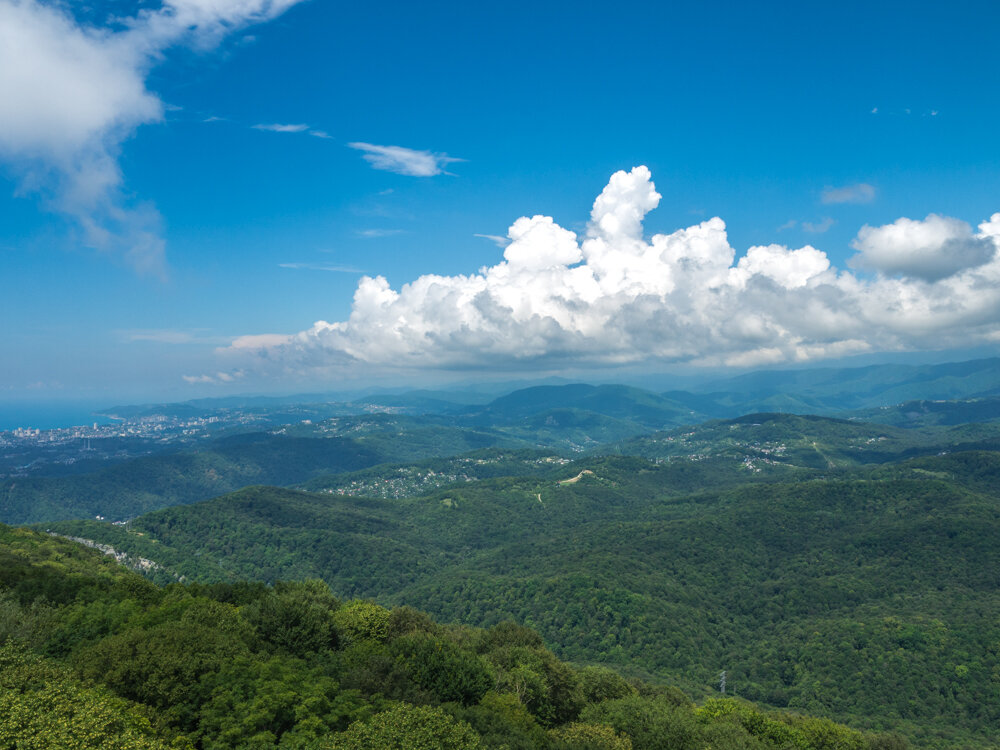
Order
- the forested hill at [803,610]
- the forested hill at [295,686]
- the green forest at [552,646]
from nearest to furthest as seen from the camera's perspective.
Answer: the forested hill at [295,686] < the green forest at [552,646] < the forested hill at [803,610]

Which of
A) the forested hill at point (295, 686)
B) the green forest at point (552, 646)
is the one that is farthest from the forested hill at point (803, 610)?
the forested hill at point (295, 686)

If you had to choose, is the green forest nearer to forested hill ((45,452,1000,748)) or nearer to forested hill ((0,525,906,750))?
forested hill ((0,525,906,750))

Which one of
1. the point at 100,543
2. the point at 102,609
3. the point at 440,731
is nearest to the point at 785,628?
the point at 440,731

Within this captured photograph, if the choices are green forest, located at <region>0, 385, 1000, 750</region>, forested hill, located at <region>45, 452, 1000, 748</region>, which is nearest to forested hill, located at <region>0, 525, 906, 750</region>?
green forest, located at <region>0, 385, 1000, 750</region>

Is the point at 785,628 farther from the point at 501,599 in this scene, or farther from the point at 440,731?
the point at 440,731

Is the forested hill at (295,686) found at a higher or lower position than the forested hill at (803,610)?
higher

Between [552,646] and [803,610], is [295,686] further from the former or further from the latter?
[803,610]

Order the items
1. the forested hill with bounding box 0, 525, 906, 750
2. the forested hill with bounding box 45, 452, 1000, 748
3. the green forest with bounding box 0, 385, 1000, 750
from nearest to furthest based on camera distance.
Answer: the forested hill with bounding box 0, 525, 906, 750 < the green forest with bounding box 0, 385, 1000, 750 < the forested hill with bounding box 45, 452, 1000, 748

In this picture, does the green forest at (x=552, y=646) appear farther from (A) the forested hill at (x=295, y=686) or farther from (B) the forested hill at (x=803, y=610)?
(B) the forested hill at (x=803, y=610)
